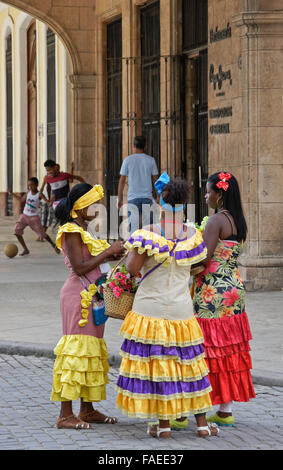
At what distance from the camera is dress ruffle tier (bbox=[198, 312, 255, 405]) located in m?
6.84

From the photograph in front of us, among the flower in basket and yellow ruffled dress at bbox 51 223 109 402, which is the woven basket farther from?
yellow ruffled dress at bbox 51 223 109 402

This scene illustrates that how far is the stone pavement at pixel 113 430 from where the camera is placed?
250 inches

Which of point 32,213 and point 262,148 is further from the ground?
point 262,148

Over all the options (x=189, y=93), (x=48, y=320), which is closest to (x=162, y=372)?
(x=48, y=320)

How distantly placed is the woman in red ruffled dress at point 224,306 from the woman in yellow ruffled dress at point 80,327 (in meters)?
0.59

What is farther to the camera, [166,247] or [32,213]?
[32,213]

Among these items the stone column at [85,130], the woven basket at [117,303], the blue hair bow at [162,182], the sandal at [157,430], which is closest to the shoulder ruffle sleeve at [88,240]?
the woven basket at [117,303]

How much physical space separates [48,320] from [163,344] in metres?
4.85

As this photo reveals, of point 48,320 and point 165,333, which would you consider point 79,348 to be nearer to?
point 165,333

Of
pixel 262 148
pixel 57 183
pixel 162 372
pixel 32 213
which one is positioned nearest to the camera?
pixel 162 372

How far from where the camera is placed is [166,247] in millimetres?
6512

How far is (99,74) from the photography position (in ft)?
71.8

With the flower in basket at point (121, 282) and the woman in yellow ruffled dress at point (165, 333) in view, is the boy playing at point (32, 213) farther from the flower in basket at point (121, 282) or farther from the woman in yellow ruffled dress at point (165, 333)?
the woman in yellow ruffled dress at point (165, 333)
